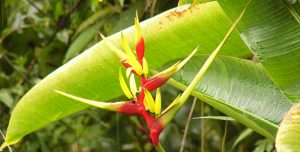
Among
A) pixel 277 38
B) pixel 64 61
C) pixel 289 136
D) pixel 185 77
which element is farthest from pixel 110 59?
pixel 64 61

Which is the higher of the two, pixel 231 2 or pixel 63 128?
pixel 231 2

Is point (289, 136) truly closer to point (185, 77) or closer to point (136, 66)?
point (136, 66)

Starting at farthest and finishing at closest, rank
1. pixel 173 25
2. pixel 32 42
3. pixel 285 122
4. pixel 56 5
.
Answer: pixel 32 42, pixel 56 5, pixel 173 25, pixel 285 122

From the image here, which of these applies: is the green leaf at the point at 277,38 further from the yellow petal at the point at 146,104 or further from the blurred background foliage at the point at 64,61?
the blurred background foliage at the point at 64,61

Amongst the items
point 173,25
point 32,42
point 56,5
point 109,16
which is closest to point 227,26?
point 173,25

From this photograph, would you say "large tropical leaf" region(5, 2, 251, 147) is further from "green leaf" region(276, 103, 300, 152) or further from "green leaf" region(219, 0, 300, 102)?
"green leaf" region(276, 103, 300, 152)

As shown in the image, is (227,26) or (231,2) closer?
(231,2)

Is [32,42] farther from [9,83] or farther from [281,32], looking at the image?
[281,32]
